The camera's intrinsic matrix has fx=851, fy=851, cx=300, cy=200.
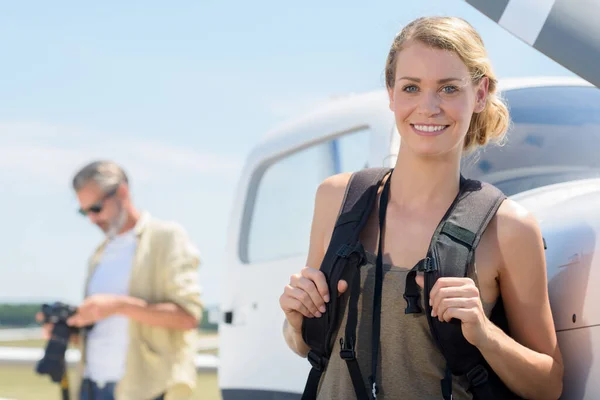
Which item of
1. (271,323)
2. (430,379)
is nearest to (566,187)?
(430,379)

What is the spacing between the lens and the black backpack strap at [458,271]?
1.87 m

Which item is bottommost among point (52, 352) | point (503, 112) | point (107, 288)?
point (52, 352)

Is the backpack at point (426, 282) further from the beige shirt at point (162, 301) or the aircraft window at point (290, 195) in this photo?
the beige shirt at point (162, 301)

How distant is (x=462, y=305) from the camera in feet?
5.93

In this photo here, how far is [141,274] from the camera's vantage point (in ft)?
13.8

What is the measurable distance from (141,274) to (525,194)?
7.09 ft

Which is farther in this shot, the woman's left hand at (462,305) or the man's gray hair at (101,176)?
the man's gray hair at (101,176)

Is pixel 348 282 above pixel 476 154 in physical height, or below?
below

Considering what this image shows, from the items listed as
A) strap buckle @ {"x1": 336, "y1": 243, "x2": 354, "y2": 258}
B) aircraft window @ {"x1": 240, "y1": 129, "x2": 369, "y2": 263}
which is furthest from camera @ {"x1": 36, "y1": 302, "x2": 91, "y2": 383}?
strap buckle @ {"x1": 336, "y1": 243, "x2": 354, "y2": 258}

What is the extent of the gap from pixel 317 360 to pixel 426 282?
0.35 m

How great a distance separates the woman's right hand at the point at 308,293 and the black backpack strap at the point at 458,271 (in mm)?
223

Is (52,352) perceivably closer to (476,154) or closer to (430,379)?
(476,154)

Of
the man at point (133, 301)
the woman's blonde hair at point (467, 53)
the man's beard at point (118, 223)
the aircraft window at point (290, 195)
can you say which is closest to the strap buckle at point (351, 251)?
the woman's blonde hair at point (467, 53)

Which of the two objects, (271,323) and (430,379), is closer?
(430,379)
